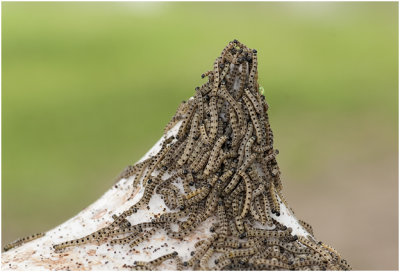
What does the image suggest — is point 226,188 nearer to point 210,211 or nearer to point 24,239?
point 210,211

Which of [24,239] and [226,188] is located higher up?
[226,188]

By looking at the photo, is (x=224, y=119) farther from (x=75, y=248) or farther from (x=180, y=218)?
(x=75, y=248)

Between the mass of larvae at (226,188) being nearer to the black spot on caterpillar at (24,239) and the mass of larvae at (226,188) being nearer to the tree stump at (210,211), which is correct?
the tree stump at (210,211)

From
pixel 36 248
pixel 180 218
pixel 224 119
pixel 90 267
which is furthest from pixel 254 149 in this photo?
pixel 36 248

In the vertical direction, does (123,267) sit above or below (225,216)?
below

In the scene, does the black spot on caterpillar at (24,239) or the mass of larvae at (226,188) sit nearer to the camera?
the mass of larvae at (226,188)

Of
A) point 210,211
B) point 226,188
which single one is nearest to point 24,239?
point 210,211

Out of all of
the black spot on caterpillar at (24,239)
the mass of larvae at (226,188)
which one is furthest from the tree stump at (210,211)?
the black spot on caterpillar at (24,239)

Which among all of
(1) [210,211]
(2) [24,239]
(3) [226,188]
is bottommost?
(2) [24,239]
